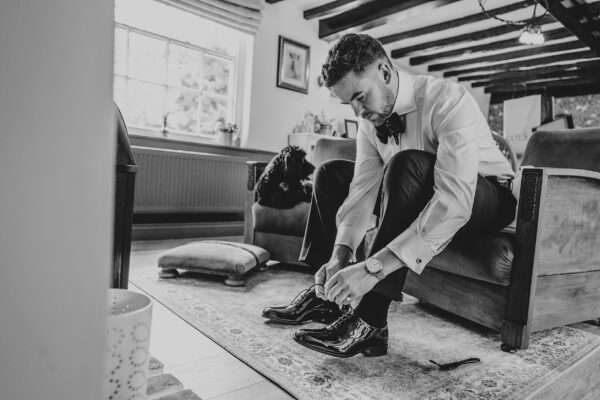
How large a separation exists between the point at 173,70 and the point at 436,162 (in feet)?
11.0

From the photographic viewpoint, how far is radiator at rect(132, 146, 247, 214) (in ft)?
10.6

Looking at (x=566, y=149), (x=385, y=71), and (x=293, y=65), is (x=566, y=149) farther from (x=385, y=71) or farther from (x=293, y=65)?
(x=293, y=65)

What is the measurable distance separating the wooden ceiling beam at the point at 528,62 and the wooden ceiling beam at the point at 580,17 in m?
0.69

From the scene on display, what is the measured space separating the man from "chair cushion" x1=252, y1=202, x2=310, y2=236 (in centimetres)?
81

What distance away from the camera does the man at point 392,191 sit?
1.06 meters

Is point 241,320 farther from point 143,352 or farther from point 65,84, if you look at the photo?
point 65,84

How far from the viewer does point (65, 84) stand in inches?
9.2

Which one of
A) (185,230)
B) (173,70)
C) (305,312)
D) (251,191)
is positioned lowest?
(185,230)

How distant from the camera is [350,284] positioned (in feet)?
3.30

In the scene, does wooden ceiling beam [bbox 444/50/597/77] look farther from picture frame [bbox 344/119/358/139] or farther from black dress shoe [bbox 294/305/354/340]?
black dress shoe [bbox 294/305/354/340]

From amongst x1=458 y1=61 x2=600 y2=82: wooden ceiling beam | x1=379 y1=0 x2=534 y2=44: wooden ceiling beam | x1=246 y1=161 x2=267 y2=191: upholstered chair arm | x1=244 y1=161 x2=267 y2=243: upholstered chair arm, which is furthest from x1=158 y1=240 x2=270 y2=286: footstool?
x1=458 y1=61 x2=600 y2=82: wooden ceiling beam

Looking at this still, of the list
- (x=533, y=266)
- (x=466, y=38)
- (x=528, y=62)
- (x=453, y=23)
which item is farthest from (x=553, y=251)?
(x=528, y=62)

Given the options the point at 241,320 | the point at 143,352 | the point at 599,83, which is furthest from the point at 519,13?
the point at 143,352

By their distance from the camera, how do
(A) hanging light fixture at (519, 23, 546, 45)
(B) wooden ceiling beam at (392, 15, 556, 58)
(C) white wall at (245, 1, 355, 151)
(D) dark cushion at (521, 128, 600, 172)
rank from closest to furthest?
(D) dark cushion at (521, 128, 600, 172)
(A) hanging light fixture at (519, 23, 546, 45)
(C) white wall at (245, 1, 355, 151)
(B) wooden ceiling beam at (392, 15, 556, 58)
